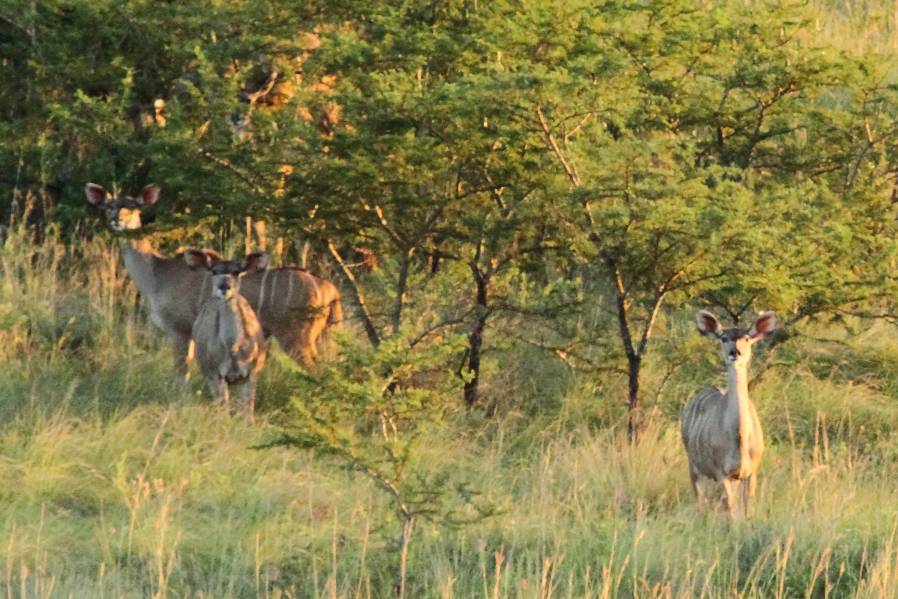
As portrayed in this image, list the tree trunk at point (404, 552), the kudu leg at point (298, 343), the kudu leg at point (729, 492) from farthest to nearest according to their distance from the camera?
the kudu leg at point (298, 343) → the kudu leg at point (729, 492) → the tree trunk at point (404, 552)

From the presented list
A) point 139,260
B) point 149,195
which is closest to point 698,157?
point 149,195

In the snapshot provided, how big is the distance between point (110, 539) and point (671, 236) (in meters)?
3.40

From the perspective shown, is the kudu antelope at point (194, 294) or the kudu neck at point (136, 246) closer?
the kudu antelope at point (194, 294)

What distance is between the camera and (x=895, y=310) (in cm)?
1048

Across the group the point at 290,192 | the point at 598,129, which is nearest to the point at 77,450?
the point at 290,192

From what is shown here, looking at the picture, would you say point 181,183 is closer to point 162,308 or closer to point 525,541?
point 162,308


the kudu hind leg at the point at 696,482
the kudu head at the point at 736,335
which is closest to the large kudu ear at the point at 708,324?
the kudu head at the point at 736,335

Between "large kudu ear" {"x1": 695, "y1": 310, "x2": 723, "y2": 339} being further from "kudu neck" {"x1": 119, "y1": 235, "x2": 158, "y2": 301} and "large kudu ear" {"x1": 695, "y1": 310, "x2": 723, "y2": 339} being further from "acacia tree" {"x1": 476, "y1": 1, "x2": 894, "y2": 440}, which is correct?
"kudu neck" {"x1": 119, "y1": 235, "x2": 158, "y2": 301}

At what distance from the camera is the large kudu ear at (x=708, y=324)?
848 cm

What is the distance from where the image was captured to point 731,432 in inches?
319

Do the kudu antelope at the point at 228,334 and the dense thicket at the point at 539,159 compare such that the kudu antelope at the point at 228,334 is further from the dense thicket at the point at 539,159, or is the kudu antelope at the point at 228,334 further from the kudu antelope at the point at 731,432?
the kudu antelope at the point at 731,432

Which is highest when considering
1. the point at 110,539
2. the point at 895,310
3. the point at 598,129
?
the point at 598,129

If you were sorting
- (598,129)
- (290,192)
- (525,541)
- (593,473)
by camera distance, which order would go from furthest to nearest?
1. (290,192)
2. (598,129)
3. (593,473)
4. (525,541)

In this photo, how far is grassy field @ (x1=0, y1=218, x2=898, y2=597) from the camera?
664 cm
